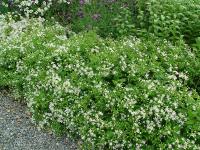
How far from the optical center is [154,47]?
790 centimetres

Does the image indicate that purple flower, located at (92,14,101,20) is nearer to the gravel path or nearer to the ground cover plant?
the ground cover plant

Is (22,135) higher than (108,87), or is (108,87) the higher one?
(108,87)

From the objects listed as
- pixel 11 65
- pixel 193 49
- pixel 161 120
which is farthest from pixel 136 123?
pixel 11 65

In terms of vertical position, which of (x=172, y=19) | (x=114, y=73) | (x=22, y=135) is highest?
(x=172, y=19)

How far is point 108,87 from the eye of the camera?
7203mm

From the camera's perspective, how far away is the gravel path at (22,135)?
727 cm

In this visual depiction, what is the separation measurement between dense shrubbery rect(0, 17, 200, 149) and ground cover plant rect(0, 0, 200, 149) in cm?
1

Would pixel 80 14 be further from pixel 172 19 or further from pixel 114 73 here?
pixel 114 73

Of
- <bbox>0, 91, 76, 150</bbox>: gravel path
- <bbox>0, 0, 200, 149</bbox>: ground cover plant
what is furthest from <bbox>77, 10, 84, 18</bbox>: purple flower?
<bbox>0, 91, 76, 150</bbox>: gravel path

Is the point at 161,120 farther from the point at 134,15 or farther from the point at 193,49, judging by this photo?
the point at 134,15

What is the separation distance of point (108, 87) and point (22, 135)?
139 cm

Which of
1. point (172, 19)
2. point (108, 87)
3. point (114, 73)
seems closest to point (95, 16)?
point (172, 19)

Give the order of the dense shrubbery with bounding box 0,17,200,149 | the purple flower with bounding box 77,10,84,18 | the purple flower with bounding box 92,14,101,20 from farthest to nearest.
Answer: the purple flower with bounding box 77,10,84,18 < the purple flower with bounding box 92,14,101,20 < the dense shrubbery with bounding box 0,17,200,149

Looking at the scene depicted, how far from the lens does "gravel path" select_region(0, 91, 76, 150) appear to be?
7.27 meters
